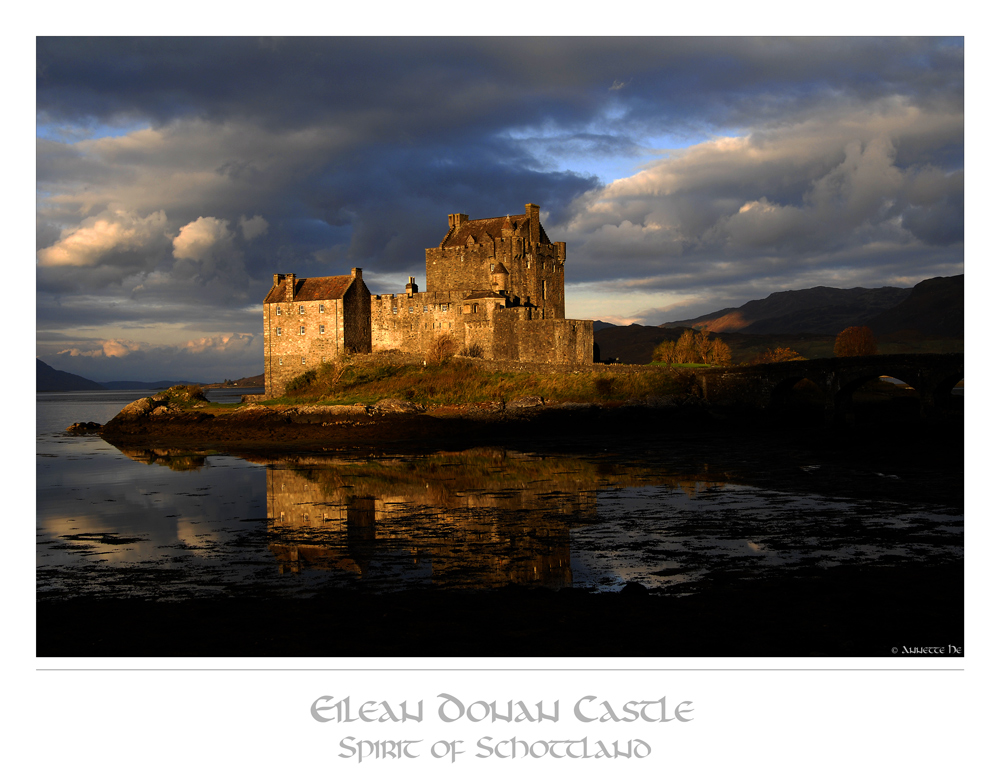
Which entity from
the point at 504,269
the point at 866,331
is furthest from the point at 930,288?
the point at 504,269

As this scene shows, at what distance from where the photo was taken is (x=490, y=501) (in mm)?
17344

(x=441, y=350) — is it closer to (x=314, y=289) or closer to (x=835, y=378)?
(x=314, y=289)

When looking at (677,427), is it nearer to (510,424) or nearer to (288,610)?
(510,424)

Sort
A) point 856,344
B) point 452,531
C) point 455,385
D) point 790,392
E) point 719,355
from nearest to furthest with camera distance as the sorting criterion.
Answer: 1. point 452,531
2. point 790,392
3. point 455,385
4. point 719,355
5. point 856,344

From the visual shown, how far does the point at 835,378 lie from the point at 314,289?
35.6 m

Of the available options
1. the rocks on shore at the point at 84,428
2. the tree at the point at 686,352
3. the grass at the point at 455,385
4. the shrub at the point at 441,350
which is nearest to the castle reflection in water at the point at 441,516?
the grass at the point at 455,385

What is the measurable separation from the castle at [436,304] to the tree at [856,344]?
40214 mm

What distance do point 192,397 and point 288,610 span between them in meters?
47.0

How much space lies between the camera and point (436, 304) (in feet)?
170

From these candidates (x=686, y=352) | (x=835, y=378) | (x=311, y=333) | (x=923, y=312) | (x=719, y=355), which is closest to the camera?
(x=835, y=378)

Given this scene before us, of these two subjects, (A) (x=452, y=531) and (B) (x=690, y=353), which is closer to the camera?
(A) (x=452, y=531)

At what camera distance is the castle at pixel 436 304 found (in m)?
50.7

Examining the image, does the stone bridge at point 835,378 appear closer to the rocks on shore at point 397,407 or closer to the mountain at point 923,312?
the rocks on shore at point 397,407

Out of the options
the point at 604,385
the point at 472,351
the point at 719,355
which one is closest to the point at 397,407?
the point at 472,351
